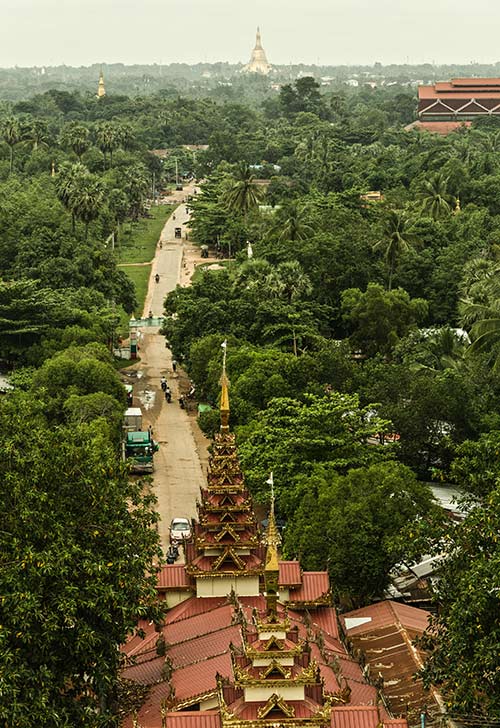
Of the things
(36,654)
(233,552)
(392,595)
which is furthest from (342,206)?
(36,654)

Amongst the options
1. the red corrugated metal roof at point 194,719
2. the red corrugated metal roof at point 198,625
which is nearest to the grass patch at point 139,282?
the red corrugated metal roof at point 198,625

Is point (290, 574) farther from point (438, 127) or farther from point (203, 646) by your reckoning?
point (438, 127)

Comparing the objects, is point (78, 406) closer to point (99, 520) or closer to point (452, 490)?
point (452, 490)

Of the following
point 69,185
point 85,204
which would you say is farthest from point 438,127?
point 85,204

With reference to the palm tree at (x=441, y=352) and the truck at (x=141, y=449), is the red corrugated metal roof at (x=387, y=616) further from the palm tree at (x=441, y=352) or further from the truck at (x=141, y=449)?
the palm tree at (x=441, y=352)

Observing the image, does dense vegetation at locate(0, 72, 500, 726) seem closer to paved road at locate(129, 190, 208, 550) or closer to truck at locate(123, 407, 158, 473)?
truck at locate(123, 407, 158, 473)

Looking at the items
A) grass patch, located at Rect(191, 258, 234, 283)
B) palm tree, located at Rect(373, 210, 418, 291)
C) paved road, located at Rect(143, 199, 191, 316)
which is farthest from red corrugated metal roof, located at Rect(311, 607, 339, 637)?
grass patch, located at Rect(191, 258, 234, 283)
